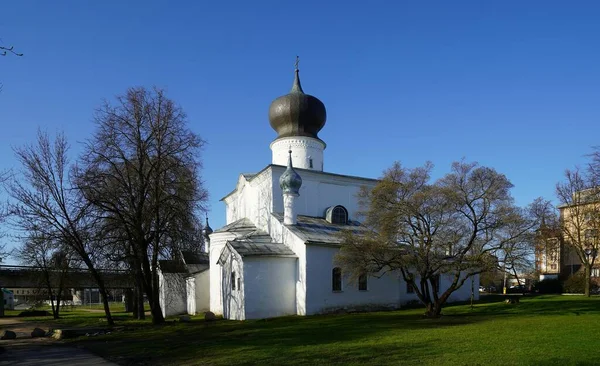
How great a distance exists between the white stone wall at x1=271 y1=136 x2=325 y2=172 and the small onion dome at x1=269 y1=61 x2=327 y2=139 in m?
0.44

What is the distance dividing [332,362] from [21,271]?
143ft

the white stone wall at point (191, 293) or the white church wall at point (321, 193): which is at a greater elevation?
the white church wall at point (321, 193)

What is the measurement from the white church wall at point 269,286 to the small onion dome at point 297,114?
11.0 m

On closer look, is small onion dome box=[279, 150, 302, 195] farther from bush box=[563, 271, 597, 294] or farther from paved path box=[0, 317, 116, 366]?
bush box=[563, 271, 597, 294]

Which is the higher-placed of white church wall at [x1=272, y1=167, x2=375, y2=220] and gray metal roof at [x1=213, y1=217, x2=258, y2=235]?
white church wall at [x1=272, y1=167, x2=375, y2=220]

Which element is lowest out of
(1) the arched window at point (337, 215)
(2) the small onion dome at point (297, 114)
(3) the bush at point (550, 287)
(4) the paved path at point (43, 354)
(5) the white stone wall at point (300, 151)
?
(3) the bush at point (550, 287)

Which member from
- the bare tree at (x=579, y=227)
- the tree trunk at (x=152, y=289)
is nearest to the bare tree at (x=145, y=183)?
the tree trunk at (x=152, y=289)

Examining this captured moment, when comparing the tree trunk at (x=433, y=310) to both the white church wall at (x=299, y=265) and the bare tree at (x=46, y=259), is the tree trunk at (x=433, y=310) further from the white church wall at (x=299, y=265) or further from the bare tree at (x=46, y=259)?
the bare tree at (x=46, y=259)

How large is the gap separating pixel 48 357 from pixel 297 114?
21742 mm

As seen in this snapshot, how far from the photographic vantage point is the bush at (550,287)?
43.9 meters

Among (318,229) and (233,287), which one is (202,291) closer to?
(233,287)

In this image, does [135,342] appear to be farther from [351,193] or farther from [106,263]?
[351,193]

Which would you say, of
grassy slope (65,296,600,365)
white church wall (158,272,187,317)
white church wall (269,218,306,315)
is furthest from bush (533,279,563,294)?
white church wall (158,272,187,317)

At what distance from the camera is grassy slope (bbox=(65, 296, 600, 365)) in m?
11.0
